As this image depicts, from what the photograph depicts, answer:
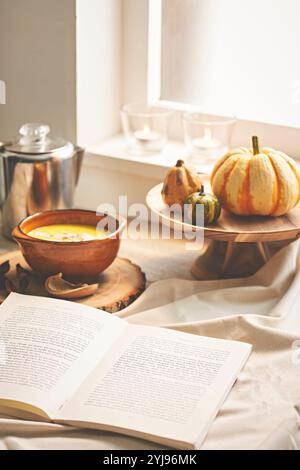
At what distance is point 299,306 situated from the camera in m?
1.09

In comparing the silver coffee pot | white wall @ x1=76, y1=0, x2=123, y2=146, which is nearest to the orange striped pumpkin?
the silver coffee pot

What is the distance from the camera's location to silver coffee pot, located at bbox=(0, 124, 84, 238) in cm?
131

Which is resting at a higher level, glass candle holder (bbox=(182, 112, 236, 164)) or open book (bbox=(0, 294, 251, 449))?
glass candle holder (bbox=(182, 112, 236, 164))

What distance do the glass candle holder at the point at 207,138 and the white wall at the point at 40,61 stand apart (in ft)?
0.85

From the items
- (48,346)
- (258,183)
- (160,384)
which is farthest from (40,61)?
(160,384)

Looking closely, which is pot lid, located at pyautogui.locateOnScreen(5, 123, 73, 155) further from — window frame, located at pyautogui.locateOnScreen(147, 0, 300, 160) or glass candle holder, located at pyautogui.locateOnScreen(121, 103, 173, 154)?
window frame, located at pyautogui.locateOnScreen(147, 0, 300, 160)

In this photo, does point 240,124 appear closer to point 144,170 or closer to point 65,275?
point 144,170

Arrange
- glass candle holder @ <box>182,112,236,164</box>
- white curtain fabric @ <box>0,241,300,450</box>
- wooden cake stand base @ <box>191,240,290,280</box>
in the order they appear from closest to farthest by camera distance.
A: white curtain fabric @ <box>0,241,300,450</box> → wooden cake stand base @ <box>191,240,290,280</box> → glass candle holder @ <box>182,112,236,164</box>

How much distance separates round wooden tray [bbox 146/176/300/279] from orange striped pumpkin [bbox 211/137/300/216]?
0.9 inches

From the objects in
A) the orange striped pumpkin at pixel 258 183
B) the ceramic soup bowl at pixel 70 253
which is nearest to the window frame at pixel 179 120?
the orange striped pumpkin at pixel 258 183

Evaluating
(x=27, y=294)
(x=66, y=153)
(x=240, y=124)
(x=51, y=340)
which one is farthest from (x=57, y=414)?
(x=240, y=124)

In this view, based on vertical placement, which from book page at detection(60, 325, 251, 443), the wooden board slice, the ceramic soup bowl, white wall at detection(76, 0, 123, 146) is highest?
white wall at detection(76, 0, 123, 146)

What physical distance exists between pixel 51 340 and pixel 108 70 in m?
0.76

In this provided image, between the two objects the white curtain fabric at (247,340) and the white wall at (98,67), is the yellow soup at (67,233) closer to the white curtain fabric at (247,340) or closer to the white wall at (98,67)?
the white curtain fabric at (247,340)
